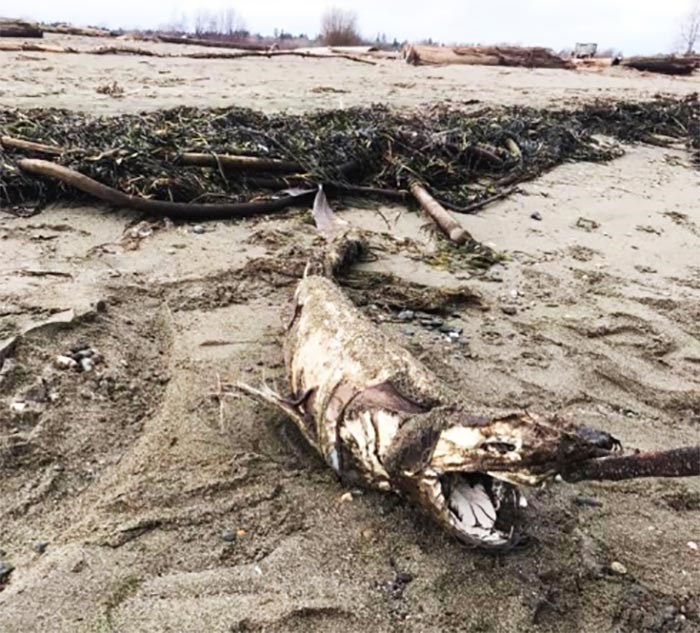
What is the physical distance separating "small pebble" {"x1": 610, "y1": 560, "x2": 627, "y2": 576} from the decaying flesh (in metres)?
0.25

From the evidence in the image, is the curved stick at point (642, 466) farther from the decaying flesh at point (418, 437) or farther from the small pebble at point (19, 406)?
the small pebble at point (19, 406)

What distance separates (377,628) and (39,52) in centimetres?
1194

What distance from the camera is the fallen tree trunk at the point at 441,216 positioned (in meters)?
4.27

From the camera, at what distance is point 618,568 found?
1.89m

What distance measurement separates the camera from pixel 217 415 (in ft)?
8.02

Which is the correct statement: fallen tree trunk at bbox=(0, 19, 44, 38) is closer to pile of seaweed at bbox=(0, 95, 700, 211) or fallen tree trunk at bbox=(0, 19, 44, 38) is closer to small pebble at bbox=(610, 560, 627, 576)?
pile of seaweed at bbox=(0, 95, 700, 211)

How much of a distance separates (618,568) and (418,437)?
0.64 metres

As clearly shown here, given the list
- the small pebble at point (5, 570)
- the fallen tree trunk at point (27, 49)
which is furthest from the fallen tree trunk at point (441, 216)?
the fallen tree trunk at point (27, 49)

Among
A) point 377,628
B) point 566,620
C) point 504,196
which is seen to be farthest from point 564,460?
point 504,196

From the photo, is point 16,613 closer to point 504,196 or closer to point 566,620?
point 566,620

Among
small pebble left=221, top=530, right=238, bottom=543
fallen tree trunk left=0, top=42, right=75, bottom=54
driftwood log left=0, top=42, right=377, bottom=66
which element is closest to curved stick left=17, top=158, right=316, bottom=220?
small pebble left=221, top=530, right=238, bottom=543

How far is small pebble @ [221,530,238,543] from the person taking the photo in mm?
1911

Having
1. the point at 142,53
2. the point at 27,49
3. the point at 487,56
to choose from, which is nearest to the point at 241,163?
the point at 27,49

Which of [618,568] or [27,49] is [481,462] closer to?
[618,568]
